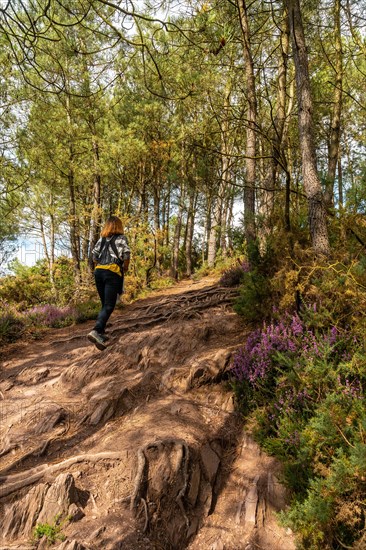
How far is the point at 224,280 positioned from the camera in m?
9.31

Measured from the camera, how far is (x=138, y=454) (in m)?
3.58

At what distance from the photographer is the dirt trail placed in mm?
3115

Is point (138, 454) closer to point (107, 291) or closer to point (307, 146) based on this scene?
point (107, 291)

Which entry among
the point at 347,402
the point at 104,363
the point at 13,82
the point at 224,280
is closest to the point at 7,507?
the point at 104,363

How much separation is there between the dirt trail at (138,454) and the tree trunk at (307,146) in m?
2.18

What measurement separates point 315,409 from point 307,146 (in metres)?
3.61

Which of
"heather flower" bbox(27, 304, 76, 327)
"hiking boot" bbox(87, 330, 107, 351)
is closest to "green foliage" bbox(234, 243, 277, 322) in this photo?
"hiking boot" bbox(87, 330, 107, 351)

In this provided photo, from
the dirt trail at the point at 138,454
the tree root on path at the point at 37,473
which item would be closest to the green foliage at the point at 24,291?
the dirt trail at the point at 138,454

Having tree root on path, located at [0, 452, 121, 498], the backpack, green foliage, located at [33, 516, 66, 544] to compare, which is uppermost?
the backpack

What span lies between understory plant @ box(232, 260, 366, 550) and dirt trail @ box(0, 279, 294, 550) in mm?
299

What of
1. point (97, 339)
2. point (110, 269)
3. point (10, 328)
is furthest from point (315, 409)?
point (10, 328)

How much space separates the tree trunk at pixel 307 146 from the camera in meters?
4.72

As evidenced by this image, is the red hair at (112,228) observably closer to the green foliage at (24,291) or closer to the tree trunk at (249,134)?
the tree trunk at (249,134)

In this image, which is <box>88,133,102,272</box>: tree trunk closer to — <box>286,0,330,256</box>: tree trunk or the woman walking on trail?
the woman walking on trail
